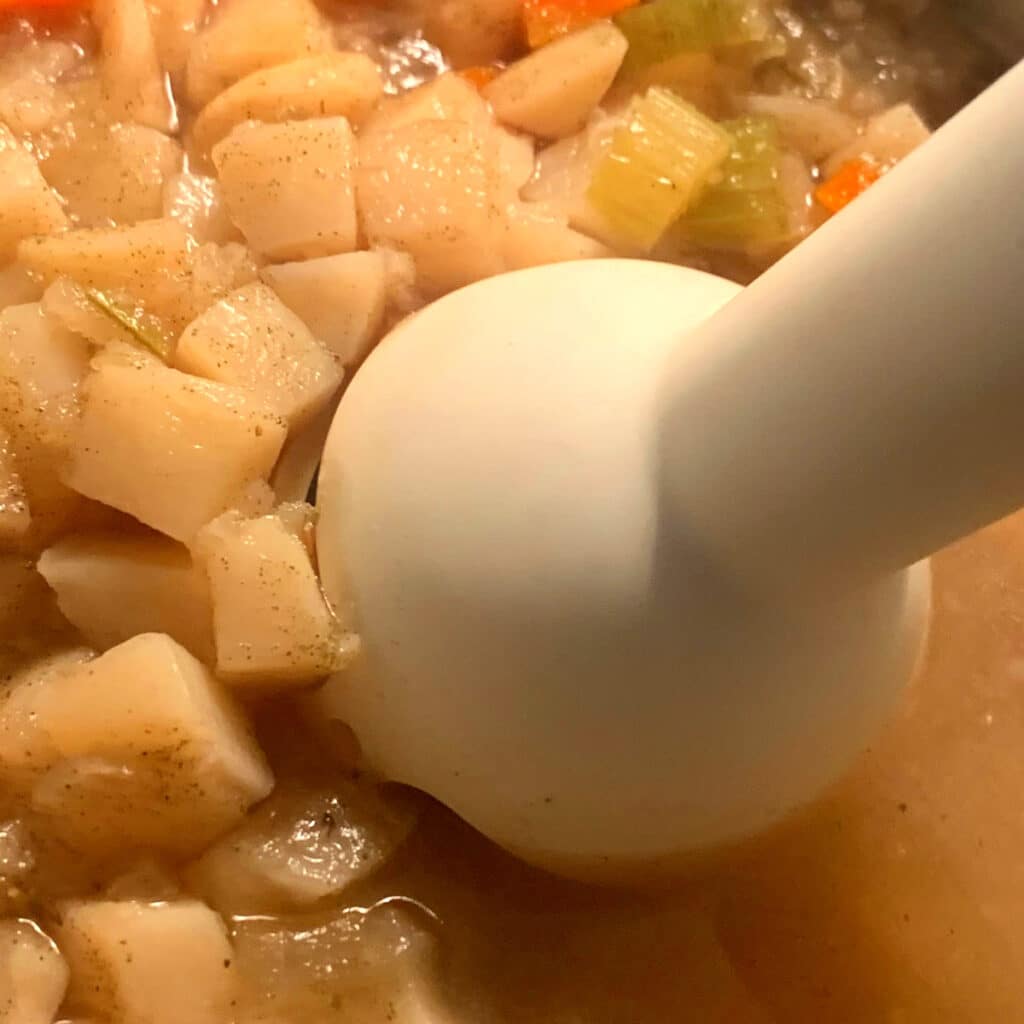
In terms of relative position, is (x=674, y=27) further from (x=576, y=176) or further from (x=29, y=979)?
(x=29, y=979)

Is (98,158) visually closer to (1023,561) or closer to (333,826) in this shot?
(333,826)

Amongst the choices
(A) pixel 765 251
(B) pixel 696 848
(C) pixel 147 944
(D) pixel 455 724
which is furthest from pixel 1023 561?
(C) pixel 147 944

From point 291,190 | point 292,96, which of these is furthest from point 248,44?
point 291,190

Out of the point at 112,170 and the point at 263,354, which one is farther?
the point at 112,170

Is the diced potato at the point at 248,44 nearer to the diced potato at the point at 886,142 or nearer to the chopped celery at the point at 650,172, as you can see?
the chopped celery at the point at 650,172

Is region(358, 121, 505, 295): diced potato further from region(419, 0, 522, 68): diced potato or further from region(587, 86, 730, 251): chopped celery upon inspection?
region(419, 0, 522, 68): diced potato
